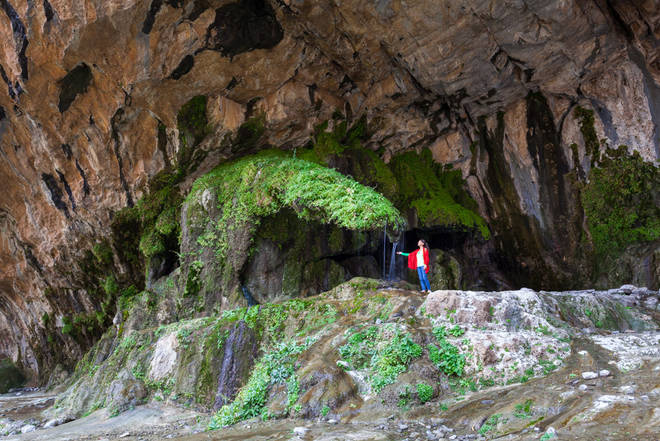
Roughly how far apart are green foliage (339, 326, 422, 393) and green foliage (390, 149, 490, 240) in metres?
7.87

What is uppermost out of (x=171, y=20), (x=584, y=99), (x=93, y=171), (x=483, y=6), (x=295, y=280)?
(x=171, y=20)

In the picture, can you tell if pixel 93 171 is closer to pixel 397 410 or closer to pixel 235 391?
pixel 235 391

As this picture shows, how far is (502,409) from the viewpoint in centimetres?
410

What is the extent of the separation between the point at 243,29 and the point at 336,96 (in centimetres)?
331

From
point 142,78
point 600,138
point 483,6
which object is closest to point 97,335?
point 142,78

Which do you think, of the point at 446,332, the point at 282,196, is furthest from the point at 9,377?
the point at 446,332

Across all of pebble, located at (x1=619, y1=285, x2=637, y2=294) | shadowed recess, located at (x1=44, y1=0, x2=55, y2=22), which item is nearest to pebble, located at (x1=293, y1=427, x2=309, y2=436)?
pebble, located at (x1=619, y1=285, x2=637, y2=294)

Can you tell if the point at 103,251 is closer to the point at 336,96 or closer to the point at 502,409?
the point at 336,96

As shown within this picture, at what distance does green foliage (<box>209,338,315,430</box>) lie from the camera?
528 centimetres

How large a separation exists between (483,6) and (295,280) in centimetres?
749

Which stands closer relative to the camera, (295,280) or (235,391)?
(235,391)

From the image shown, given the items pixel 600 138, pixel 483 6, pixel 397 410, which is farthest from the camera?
pixel 600 138

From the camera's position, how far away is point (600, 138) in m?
11.2

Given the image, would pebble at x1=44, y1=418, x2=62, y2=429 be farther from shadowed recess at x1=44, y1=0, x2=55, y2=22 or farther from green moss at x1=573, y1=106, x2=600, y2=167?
green moss at x1=573, y1=106, x2=600, y2=167
